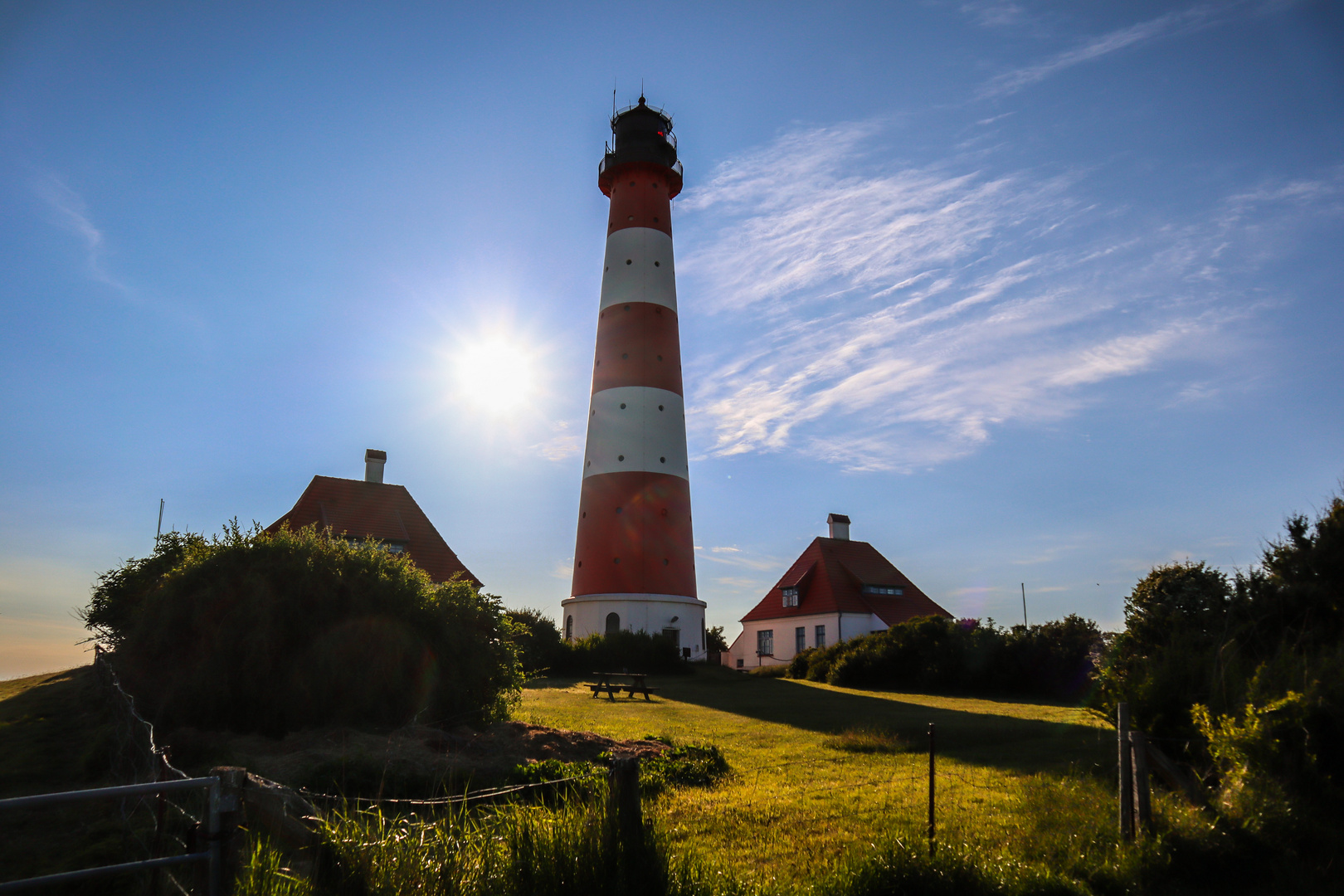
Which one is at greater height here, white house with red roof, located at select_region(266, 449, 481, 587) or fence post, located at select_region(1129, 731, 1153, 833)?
white house with red roof, located at select_region(266, 449, 481, 587)

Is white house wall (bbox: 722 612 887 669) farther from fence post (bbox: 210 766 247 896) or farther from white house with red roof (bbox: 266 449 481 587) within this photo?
fence post (bbox: 210 766 247 896)

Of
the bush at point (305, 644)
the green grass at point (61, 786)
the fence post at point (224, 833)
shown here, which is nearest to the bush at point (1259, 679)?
the fence post at point (224, 833)

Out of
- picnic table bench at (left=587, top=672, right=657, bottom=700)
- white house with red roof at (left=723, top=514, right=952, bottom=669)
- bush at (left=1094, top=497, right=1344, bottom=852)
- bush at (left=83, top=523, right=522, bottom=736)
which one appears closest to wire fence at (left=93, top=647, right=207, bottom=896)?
bush at (left=83, top=523, right=522, bottom=736)

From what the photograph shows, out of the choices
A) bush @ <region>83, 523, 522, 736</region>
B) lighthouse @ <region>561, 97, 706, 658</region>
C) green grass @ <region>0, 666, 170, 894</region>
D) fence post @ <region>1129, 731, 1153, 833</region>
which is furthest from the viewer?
lighthouse @ <region>561, 97, 706, 658</region>

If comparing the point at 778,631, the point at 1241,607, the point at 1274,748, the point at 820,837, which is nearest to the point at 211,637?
the point at 820,837

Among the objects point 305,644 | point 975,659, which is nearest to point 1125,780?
point 305,644

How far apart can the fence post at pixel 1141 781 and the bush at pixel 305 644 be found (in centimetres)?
892

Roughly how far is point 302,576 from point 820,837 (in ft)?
28.0

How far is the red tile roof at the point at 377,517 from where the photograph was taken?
100 feet

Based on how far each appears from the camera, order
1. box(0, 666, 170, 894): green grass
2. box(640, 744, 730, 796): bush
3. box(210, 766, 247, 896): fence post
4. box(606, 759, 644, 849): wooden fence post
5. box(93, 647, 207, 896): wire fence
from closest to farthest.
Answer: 1. box(210, 766, 247, 896): fence post
2. box(93, 647, 207, 896): wire fence
3. box(606, 759, 644, 849): wooden fence post
4. box(0, 666, 170, 894): green grass
5. box(640, 744, 730, 796): bush

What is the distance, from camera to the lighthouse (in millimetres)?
30125

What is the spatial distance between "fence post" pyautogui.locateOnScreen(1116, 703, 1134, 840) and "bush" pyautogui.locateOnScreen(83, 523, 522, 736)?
8.80 m

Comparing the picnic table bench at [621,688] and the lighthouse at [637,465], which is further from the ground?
the lighthouse at [637,465]

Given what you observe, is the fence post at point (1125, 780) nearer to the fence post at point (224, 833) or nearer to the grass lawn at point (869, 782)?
the grass lawn at point (869, 782)
